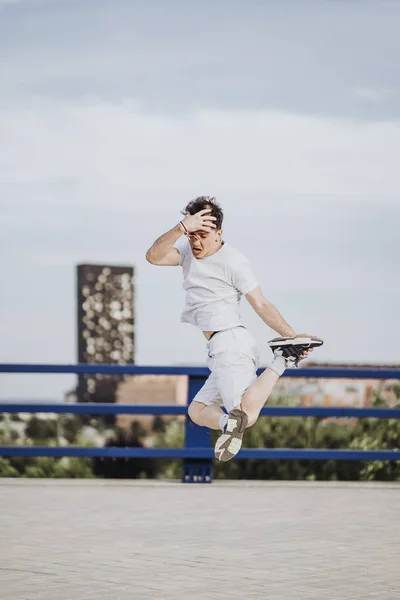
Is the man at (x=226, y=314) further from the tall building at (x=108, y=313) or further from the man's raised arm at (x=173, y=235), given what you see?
the tall building at (x=108, y=313)

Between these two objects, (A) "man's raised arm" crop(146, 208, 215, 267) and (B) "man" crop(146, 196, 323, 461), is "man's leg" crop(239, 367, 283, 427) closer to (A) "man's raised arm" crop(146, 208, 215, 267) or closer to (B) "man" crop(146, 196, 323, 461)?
(B) "man" crop(146, 196, 323, 461)

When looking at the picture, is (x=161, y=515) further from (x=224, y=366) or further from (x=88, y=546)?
(x=224, y=366)

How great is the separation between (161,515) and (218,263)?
4.20 m

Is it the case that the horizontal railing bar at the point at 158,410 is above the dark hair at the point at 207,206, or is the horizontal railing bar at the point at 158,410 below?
below

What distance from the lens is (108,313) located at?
128 m

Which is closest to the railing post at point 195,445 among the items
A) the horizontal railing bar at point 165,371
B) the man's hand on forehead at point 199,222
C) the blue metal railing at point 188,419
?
the blue metal railing at point 188,419

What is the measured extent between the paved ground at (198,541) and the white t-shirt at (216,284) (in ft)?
4.95

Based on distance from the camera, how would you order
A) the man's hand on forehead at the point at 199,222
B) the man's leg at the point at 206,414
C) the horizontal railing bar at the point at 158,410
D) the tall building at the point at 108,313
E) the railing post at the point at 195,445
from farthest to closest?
the tall building at the point at 108,313
the railing post at the point at 195,445
the horizontal railing bar at the point at 158,410
the man's leg at the point at 206,414
the man's hand on forehead at the point at 199,222

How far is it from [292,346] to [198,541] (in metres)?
2.59

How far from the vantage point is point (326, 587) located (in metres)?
7.16

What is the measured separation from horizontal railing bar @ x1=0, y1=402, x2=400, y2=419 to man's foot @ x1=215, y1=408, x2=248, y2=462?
241 inches

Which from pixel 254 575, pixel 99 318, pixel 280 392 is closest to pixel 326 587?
pixel 254 575

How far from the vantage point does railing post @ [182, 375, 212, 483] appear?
1362 centimetres

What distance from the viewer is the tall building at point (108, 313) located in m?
124
